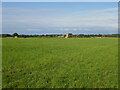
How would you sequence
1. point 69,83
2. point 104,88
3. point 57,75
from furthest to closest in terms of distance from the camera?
point 57,75 < point 69,83 < point 104,88

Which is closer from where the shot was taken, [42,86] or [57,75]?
[42,86]

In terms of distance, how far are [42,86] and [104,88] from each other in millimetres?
1347

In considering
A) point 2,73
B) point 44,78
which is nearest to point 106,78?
point 44,78

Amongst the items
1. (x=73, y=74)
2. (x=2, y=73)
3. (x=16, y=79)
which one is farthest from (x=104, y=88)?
(x=2, y=73)

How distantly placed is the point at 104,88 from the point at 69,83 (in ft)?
2.52

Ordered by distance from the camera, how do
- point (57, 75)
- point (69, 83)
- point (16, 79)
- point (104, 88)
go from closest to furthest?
point (104, 88), point (69, 83), point (16, 79), point (57, 75)

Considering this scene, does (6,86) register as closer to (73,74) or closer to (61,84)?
(61,84)

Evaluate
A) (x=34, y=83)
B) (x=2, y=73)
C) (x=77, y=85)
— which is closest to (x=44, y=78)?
(x=34, y=83)

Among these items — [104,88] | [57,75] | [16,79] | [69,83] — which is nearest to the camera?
[104,88]

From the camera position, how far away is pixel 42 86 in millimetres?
2984

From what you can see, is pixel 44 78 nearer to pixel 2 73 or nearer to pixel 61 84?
pixel 61 84

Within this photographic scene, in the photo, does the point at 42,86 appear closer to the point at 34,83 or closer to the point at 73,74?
the point at 34,83

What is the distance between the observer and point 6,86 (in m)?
2.95

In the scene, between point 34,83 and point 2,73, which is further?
point 2,73
